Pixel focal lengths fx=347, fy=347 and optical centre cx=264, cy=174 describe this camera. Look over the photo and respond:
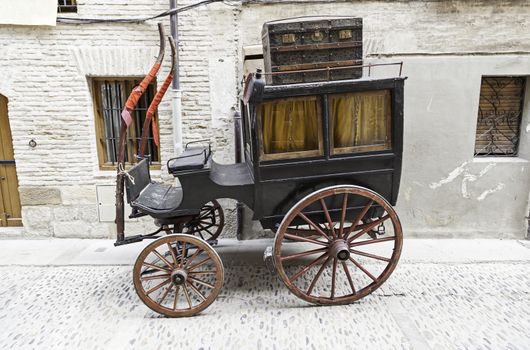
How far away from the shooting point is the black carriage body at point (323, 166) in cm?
302

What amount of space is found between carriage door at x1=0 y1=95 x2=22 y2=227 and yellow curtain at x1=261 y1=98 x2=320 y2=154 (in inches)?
160

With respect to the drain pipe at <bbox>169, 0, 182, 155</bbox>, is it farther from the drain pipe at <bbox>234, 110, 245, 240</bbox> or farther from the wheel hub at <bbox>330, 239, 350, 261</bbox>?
the wheel hub at <bbox>330, 239, 350, 261</bbox>

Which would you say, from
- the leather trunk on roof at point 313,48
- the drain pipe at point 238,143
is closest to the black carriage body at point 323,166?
the leather trunk on roof at point 313,48

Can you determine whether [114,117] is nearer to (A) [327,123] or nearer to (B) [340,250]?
(A) [327,123]

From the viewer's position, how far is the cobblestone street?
2904 millimetres

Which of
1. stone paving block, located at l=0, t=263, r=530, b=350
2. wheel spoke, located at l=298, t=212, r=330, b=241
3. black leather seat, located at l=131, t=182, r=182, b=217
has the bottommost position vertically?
stone paving block, located at l=0, t=263, r=530, b=350

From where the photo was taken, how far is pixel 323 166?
317 centimetres

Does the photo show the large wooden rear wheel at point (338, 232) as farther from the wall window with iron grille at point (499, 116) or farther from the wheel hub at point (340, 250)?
the wall window with iron grille at point (499, 116)

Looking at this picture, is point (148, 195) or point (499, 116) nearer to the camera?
point (148, 195)

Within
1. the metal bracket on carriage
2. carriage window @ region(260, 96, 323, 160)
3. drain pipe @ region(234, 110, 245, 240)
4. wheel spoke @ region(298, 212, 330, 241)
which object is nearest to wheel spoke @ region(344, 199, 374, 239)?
wheel spoke @ region(298, 212, 330, 241)

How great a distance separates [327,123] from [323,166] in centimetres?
39

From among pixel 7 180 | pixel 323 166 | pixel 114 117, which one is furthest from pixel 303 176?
pixel 7 180

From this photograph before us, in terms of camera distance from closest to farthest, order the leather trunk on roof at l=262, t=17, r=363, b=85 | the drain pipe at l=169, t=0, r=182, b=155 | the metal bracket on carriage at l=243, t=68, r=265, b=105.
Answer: the metal bracket on carriage at l=243, t=68, r=265, b=105 < the leather trunk on roof at l=262, t=17, r=363, b=85 < the drain pipe at l=169, t=0, r=182, b=155

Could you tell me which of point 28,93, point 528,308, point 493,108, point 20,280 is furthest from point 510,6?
point 20,280
